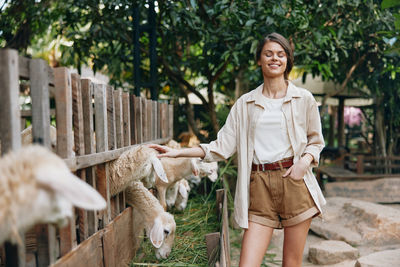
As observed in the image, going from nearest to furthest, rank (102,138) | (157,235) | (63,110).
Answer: (63,110) < (102,138) < (157,235)

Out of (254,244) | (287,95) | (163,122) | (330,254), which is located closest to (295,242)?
(254,244)

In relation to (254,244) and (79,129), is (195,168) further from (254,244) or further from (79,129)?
(79,129)

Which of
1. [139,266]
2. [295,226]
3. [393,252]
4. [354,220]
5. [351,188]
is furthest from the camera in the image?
[351,188]

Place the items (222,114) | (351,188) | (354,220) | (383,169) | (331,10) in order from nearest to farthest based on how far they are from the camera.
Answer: (331,10) → (354,220) → (222,114) → (351,188) → (383,169)

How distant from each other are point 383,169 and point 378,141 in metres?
0.70

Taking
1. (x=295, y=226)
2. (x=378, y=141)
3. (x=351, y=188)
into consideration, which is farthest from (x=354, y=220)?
(x=378, y=141)

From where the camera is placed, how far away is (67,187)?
3.81ft

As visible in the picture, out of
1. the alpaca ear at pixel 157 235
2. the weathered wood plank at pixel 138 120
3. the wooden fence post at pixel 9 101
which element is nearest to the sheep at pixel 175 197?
the weathered wood plank at pixel 138 120

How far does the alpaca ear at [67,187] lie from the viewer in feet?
3.80

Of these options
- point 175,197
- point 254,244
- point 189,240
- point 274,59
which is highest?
point 274,59

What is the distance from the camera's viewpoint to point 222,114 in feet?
19.3

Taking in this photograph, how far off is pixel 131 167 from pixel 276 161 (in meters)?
1.10

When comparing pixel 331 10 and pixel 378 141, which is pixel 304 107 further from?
pixel 378 141

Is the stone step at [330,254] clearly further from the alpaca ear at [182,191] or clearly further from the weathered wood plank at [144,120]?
the weathered wood plank at [144,120]
